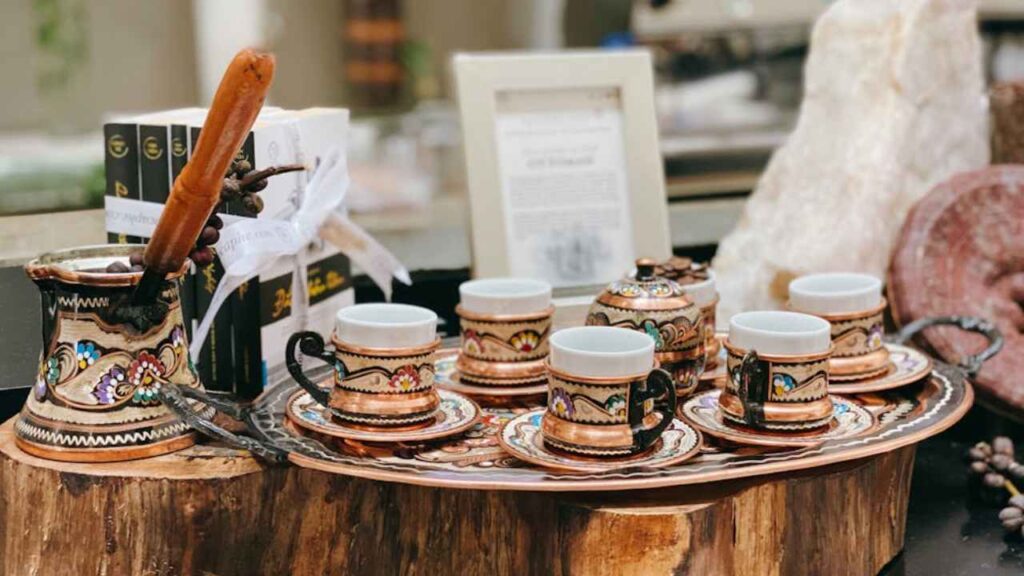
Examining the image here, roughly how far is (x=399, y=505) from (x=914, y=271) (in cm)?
87

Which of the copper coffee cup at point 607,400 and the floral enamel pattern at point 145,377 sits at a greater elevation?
the floral enamel pattern at point 145,377

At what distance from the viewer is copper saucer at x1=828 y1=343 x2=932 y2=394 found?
1416mm

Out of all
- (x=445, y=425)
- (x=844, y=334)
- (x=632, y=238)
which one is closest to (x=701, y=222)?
(x=632, y=238)

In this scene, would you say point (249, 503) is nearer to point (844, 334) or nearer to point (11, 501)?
point (11, 501)

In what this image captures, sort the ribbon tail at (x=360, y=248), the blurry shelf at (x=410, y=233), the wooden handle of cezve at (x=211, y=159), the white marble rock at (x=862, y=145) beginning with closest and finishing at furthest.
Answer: the wooden handle of cezve at (x=211, y=159) < the ribbon tail at (x=360, y=248) < the blurry shelf at (x=410, y=233) < the white marble rock at (x=862, y=145)

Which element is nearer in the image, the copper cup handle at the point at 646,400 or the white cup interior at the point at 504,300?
the copper cup handle at the point at 646,400

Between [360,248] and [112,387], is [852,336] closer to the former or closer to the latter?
[360,248]

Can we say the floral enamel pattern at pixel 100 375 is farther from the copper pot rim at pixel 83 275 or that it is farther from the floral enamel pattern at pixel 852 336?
the floral enamel pattern at pixel 852 336

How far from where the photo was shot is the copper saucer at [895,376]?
142cm

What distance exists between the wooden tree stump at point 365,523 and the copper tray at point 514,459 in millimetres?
25

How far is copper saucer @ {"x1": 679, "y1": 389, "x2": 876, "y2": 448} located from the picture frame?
46 centimetres

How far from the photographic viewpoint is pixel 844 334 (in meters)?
1.44

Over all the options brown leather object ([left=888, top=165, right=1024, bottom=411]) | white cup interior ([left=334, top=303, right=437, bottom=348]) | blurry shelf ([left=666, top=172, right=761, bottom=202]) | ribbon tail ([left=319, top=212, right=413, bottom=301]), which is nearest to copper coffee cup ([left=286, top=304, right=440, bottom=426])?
white cup interior ([left=334, top=303, right=437, bottom=348])

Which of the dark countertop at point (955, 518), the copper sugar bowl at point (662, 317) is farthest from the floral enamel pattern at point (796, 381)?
the dark countertop at point (955, 518)
